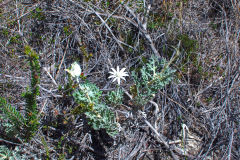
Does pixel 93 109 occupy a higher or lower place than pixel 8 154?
higher

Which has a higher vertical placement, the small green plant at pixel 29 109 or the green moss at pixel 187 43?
the green moss at pixel 187 43

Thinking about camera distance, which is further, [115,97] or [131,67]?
[131,67]

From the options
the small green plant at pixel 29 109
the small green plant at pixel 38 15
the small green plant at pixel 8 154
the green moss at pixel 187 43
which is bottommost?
the small green plant at pixel 8 154

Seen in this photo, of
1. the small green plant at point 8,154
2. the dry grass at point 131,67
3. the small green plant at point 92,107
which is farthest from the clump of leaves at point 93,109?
the small green plant at point 8,154

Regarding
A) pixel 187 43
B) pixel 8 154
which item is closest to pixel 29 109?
pixel 8 154

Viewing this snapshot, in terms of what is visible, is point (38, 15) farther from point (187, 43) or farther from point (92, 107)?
point (187, 43)

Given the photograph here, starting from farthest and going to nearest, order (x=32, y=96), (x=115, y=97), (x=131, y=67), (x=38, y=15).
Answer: (x=38, y=15), (x=131, y=67), (x=115, y=97), (x=32, y=96)

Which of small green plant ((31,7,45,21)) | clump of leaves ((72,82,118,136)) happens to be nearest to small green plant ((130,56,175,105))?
clump of leaves ((72,82,118,136))

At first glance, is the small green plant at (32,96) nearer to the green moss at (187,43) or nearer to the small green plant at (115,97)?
the small green plant at (115,97)

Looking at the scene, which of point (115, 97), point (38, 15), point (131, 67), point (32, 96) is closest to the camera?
point (32, 96)

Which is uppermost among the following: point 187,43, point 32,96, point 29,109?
point 187,43

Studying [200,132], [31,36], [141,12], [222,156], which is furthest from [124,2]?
[222,156]
